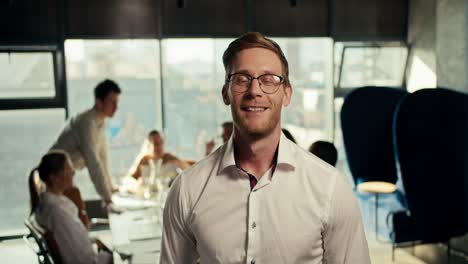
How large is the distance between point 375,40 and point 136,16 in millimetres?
2696

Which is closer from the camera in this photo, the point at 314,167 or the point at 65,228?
the point at 314,167

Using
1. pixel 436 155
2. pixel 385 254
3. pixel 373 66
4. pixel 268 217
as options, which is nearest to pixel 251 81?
pixel 268 217

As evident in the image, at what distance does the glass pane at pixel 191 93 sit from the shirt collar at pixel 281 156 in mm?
4239

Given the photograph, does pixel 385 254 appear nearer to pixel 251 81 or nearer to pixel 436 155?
pixel 436 155

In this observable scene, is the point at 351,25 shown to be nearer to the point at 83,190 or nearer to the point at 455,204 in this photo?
the point at 455,204

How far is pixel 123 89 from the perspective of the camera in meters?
5.45

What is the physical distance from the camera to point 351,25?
19.5 ft

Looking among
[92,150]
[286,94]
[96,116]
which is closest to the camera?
[286,94]

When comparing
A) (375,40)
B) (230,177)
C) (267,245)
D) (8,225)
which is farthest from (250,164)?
(375,40)

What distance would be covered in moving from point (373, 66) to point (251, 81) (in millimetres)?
5194

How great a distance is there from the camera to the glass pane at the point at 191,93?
5543 mm

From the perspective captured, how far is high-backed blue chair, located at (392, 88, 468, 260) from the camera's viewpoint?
391 centimetres

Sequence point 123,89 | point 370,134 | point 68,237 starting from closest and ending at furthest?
1. point 68,237
2. point 370,134
3. point 123,89

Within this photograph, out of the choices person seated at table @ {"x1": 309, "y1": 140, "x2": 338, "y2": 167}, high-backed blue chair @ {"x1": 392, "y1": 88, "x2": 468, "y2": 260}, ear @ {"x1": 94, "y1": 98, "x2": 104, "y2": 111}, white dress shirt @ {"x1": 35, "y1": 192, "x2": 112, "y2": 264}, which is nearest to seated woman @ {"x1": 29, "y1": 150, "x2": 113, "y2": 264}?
white dress shirt @ {"x1": 35, "y1": 192, "x2": 112, "y2": 264}
